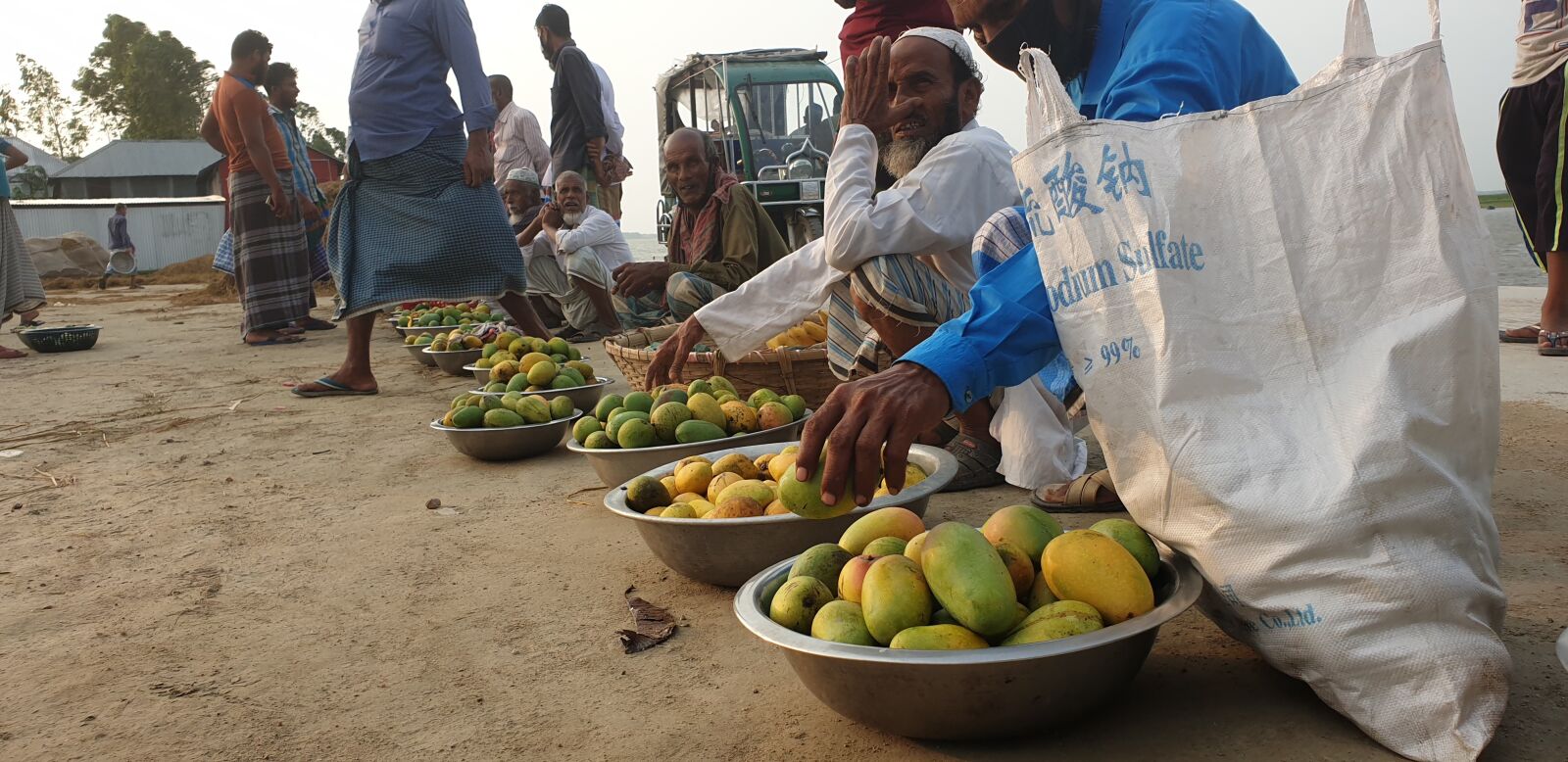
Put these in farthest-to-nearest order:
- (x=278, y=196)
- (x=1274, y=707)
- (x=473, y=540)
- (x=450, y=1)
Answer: (x=278, y=196) < (x=450, y=1) < (x=473, y=540) < (x=1274, y=707)

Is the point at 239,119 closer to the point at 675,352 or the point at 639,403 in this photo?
the point at 675,352

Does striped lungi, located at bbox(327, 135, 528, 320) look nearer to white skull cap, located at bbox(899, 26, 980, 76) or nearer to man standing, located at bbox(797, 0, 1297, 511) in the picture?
white skull cap, located at bbox(899, 26, 980, 76)

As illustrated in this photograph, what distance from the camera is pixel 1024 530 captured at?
6.13 feet

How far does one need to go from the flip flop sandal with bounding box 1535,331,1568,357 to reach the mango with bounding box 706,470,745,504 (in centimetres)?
447

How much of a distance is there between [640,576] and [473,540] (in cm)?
69

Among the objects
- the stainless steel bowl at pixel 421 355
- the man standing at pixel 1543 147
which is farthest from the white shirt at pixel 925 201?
the stainless steel bowl at pixel 421 355

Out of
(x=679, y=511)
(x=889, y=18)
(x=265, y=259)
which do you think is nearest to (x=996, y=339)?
(x=679, y=511)

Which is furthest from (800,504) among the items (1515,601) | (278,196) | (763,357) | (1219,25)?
(278,196)

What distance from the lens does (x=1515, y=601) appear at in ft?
6.95

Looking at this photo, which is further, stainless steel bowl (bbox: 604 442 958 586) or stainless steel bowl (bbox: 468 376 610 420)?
stainless steel bowl (bbox: 468 376 610 420)

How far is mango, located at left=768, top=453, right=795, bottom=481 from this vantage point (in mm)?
2621

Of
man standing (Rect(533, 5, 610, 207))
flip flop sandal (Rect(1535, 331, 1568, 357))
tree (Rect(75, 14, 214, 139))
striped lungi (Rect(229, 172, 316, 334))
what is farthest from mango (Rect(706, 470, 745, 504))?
tree (Rect(75, 14, 214, 139))

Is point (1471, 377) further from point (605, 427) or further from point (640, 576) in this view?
point (605, 427)

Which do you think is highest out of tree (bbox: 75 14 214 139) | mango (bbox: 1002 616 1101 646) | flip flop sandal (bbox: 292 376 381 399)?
tree (bbox: 75 14 214 139)
